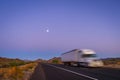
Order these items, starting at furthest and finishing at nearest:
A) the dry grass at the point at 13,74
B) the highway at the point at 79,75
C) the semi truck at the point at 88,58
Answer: the semi truck at the point at 88,58 → the dry grass at the point at 13,74 → the highway at the point at 79,75

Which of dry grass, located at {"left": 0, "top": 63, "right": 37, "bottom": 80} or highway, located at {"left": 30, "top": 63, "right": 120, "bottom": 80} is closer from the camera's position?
highway, located at {"left": 30, "top": 63, "right": 120, "bottom": 80}

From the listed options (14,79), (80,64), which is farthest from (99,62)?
(14,79)

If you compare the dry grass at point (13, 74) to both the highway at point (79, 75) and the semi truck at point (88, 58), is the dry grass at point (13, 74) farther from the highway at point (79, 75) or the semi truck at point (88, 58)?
the semi truck at point (88, 58)

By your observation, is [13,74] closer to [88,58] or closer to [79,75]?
[79,75]

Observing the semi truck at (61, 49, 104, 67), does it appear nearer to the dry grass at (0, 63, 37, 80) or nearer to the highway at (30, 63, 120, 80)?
the highway at (30, 63, 120, 80)

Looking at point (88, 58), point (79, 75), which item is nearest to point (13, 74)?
point (79, 75)

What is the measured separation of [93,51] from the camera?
48.3 metres

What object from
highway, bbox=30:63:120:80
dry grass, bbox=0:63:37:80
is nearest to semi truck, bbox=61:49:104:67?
highway, bbox=30:63:120:80

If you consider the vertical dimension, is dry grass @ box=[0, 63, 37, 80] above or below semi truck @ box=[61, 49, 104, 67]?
below

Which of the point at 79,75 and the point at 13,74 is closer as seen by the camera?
the point at 79,75

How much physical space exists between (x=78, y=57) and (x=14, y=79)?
94.0 feet

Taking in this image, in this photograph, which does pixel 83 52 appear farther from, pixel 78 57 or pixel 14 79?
pixel 14 79

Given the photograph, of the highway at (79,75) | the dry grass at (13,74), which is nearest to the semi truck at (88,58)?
the highway at (79,75)

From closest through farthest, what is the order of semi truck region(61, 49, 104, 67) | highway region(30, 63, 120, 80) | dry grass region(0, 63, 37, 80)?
highway region(30, 63, 120, 80)
dry grass region(0, 63, 37, 80)
semi truck region(61, 49, 104, 67)
